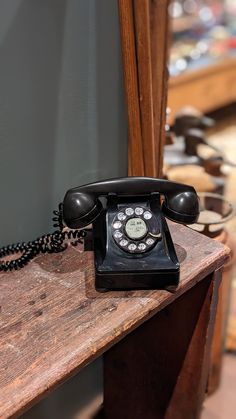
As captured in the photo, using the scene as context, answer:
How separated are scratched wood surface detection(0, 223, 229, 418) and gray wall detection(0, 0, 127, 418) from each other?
5.6 inches

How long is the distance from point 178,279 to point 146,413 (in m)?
0.63

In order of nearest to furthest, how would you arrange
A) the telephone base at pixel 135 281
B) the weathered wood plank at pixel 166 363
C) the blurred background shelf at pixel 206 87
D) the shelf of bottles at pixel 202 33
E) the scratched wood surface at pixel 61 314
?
the scratched wood surface at pixel 61 314, the telephone base at pixel 135 281, the weathered wood plank at pixel 166 363, the blurred background shelf at pixel 206 87, the shelf of bottles at pixel 202 33

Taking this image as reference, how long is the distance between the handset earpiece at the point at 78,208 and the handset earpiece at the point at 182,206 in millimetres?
138

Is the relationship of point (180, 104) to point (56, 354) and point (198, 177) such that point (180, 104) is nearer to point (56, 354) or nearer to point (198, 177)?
point (198, 177)

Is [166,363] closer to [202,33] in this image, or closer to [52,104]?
[52,104]

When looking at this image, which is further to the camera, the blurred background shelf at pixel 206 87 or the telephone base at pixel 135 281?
the blurred background shelf at pixel 206 87

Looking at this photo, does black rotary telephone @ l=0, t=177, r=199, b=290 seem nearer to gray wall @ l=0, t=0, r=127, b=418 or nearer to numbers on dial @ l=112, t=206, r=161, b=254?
numbers on dial @ l=112, t=206, r=161, b=254

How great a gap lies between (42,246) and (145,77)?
1.30 feet

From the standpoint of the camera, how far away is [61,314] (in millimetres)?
998

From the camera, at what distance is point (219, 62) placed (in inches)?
165

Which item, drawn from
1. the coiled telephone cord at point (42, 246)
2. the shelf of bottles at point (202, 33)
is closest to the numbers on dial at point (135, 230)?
the coiled telephone cord at point (42, 246)

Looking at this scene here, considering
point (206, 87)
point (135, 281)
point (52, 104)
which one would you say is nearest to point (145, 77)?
point (52, 104)

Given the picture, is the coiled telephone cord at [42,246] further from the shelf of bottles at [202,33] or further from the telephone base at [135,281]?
the shelf of bottles at [202,33]

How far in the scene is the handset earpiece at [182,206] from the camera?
43.3 inches
